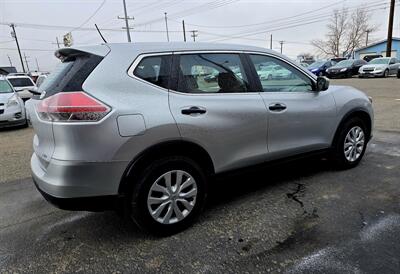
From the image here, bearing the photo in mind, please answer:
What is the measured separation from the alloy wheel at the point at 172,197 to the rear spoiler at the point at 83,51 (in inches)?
45.7

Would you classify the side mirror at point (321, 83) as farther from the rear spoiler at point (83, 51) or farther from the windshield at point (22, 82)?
the windshield at point (22, 82)

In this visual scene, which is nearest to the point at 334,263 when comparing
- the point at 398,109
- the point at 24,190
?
the point at 24,190

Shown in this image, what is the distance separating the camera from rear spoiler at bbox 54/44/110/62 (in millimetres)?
2910

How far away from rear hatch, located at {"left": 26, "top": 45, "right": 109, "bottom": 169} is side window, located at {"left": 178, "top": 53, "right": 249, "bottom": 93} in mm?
713

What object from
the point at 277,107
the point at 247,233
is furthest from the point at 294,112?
the point at 247,233

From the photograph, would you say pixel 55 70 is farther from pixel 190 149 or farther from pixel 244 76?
pixel 244 76

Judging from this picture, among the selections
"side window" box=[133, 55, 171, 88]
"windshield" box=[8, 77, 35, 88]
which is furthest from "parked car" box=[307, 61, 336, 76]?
"side window" box=[133, 55, 171, 88]

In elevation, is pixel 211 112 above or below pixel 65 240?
above

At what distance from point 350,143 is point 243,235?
7.64ft

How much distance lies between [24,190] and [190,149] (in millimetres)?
2715

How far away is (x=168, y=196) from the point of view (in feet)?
9.88

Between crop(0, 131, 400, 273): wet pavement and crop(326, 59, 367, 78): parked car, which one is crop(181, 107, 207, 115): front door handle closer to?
crop(0, 131, 400, 273): wet pavement

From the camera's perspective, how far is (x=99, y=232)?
10.8 ft

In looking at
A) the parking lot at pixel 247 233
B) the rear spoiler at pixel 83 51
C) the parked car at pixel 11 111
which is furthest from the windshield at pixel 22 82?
the rear spoiler at pixel 83 51
